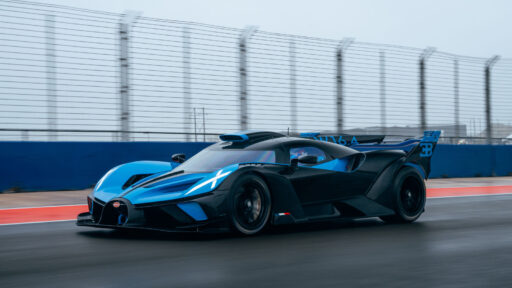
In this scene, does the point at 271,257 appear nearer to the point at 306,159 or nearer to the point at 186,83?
the point at 306,159

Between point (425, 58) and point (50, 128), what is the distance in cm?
998

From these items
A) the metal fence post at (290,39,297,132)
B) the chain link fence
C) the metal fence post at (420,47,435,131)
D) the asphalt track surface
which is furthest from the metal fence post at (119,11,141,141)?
the metal fence post at (420,47,435,131)

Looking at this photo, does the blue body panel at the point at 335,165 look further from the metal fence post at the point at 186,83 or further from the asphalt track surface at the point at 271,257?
the metal fence post at the point at 186,83

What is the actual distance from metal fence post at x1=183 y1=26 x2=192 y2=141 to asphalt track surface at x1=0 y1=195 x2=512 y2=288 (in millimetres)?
5661

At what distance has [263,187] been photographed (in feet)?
19.3

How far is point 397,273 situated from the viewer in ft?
14.1

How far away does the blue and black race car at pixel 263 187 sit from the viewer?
5547mm

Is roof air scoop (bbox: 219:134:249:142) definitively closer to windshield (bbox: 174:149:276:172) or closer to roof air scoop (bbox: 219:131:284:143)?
roof air scoop (bbox: 219:131:284:143)

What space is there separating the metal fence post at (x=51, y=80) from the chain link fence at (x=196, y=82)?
0.06 feet

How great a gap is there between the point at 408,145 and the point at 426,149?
0.82ft

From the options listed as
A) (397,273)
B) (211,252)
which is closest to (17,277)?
(211,252)

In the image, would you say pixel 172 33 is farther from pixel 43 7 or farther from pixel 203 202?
pixel 203 202

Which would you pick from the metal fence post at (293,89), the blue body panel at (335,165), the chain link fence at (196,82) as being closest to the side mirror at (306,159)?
the blue body panel at (335,165)

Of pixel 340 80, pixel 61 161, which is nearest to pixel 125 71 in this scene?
pixel 61 161
